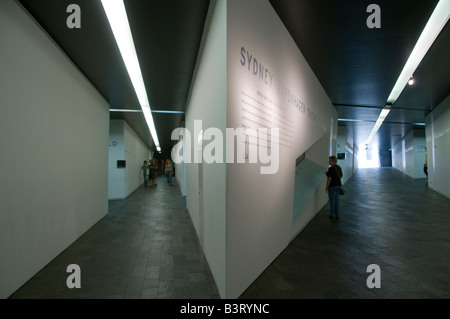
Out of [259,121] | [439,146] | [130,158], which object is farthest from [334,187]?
[130,158]

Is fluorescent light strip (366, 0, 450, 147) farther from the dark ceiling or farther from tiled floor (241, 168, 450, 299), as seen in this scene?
tiled floor (241, 168, 450, 299)

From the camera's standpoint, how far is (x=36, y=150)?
335 cm

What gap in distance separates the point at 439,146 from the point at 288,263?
10.1 m

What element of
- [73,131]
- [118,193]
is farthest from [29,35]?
[118,193]

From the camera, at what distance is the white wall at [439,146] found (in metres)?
8.66

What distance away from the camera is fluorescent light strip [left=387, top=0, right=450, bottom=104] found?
11.9ft

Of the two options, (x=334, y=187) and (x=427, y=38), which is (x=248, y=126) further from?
(x=334, y=187)

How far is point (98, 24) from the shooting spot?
3420mm

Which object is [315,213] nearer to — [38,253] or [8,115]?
[38,253]

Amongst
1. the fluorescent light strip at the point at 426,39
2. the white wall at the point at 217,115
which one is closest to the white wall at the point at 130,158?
the white wall at the point at 217,115

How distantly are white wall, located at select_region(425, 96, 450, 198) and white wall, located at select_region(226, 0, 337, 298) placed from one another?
768cm

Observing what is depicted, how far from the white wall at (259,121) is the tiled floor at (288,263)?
0.40 m
